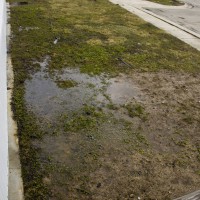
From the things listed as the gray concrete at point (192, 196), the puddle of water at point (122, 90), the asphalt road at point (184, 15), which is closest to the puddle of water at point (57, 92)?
the puddle of water at point (122, 90)

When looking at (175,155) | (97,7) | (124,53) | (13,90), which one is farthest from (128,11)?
(175,155)

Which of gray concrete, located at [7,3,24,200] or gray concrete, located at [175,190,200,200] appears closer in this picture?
gray concrete, located at [7,3,24,200]

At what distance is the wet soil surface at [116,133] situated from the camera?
4.06 metres

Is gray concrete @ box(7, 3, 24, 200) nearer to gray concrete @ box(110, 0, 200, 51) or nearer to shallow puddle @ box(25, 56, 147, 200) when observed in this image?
shallow puddle @ box(25, 56, 147, 200)

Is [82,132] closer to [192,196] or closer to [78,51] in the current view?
[192,196]

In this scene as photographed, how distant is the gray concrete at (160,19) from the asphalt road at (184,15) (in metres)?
0.26

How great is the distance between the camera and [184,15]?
15664 mm

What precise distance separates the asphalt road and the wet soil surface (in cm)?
693

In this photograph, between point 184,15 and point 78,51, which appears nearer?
point 78,51

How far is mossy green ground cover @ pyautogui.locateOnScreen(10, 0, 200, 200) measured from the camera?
4.83 m

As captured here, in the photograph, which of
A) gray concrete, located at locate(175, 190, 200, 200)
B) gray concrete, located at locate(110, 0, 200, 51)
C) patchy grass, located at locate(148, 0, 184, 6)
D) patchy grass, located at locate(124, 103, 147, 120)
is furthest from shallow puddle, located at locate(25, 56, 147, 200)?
patchy grass, located at locate(148, 0, 184, 6)

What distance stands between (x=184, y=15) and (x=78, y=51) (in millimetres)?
9232

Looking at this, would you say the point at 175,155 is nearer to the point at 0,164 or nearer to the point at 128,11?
the point at 0,164

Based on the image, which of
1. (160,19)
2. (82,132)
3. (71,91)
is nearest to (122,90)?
(71,91)
